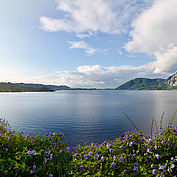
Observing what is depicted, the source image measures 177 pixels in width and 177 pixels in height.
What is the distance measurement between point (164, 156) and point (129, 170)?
197cm

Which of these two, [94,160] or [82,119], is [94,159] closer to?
[94,160]

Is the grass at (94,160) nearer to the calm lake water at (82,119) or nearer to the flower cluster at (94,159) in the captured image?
the flower cluster at (94,159)

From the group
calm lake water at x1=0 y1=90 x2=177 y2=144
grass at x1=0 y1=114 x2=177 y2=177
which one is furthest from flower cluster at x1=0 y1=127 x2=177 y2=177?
calm lake water at x1=0 y1=90 x2=177 y2=144

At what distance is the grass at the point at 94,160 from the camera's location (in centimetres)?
455

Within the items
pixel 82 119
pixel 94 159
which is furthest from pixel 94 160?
pixel 82 119

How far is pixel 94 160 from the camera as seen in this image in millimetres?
5211

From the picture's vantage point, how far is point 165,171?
162 inches

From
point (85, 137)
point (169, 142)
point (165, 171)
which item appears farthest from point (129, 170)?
point (85, 137)

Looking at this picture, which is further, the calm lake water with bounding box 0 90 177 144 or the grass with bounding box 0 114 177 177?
the calm lake water with bounding box 0 90 177 144

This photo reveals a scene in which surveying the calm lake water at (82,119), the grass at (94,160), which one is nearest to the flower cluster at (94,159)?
the grass at (94,160)

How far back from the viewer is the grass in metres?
4.55

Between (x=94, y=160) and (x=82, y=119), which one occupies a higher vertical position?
(x=94, y=160)

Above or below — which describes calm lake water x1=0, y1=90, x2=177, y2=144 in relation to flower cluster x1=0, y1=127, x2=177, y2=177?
below

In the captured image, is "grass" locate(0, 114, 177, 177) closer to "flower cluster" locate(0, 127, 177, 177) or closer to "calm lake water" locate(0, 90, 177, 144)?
"flower cluster" locate(0, 127, 177, 177)
